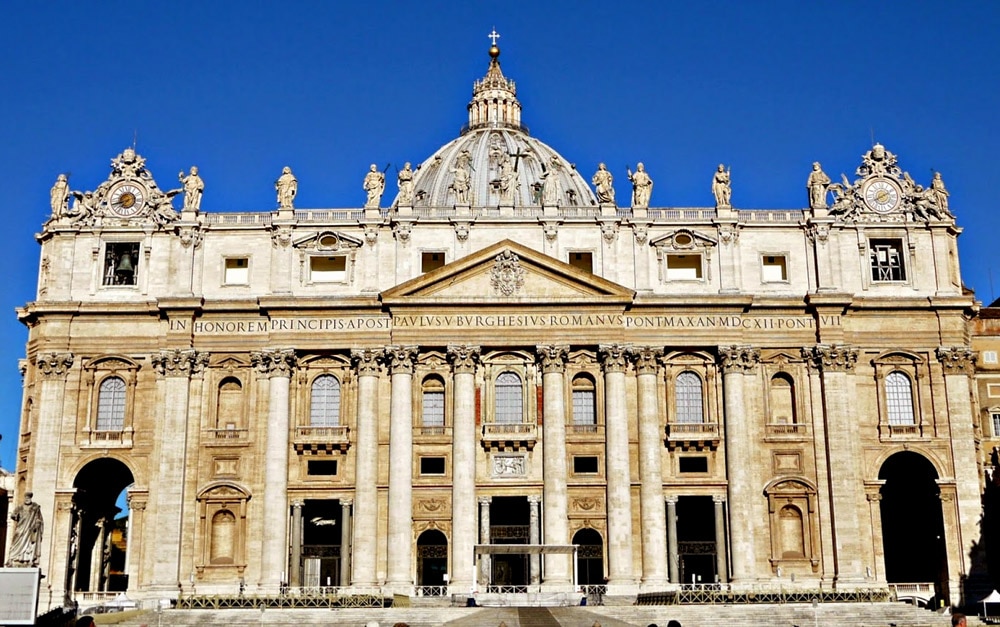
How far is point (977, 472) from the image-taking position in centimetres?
6481

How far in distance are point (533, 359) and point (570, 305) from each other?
342cm

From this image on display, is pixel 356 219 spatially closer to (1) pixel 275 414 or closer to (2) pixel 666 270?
(1) pixel 275 414

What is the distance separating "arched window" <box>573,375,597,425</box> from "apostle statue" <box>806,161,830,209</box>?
52.3ft

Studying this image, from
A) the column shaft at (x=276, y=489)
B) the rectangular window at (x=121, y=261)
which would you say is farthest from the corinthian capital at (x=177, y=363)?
the rectangular window at (x=121, y=261)

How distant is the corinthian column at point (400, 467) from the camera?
2447 inches

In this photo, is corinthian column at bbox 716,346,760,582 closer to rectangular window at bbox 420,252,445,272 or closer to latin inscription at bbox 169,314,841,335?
latin inscription at bbox 169,314,841,335

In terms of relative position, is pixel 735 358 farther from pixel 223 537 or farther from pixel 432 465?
pixel 223 537

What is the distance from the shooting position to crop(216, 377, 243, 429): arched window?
6594 centimetres

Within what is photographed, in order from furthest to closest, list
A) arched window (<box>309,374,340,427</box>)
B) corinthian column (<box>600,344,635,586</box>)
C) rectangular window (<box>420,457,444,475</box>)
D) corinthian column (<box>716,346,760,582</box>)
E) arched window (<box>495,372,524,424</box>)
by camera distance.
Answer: arched window (<box>309,374,340,427</box>) → arched window (<box>495,372,524,424</box>) → rectangular window (<box>420,457,444,475</box>) → corinthian column (<box>716,346,760,582</box>) → corinthian column (<box>600,344,635,586</box>)

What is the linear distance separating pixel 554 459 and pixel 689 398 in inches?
327

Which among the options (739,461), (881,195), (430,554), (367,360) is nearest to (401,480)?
(430,554)

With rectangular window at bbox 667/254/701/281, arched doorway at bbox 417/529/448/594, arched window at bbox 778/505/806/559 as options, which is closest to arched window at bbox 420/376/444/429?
arched doorway at bbox 417/529/448/594

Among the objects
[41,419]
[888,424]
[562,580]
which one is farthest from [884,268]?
[41,419]

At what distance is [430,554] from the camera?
210 ft
